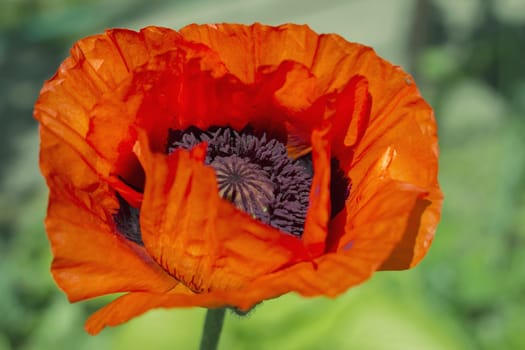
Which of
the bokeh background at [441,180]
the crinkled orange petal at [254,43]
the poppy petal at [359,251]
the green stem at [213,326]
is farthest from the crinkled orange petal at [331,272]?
the bokeh background at [441,180]

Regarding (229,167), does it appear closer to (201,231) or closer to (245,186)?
(245,186)

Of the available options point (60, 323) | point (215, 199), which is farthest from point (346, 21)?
point (215, 199)

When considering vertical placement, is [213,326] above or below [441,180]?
above

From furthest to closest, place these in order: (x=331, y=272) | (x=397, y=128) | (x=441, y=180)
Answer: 1. (x=441, y=180)
2. (x=397, y=128)
3. (x=331, y=272)

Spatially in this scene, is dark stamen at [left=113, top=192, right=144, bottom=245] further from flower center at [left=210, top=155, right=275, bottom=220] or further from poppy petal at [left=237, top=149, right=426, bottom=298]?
poppy petal at [left=237, top=149, right=426, bottom=298]

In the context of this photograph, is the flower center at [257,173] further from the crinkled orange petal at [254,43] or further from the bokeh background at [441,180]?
the bokeh background at [441,180]

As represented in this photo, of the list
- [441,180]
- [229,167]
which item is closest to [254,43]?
[229,167]
